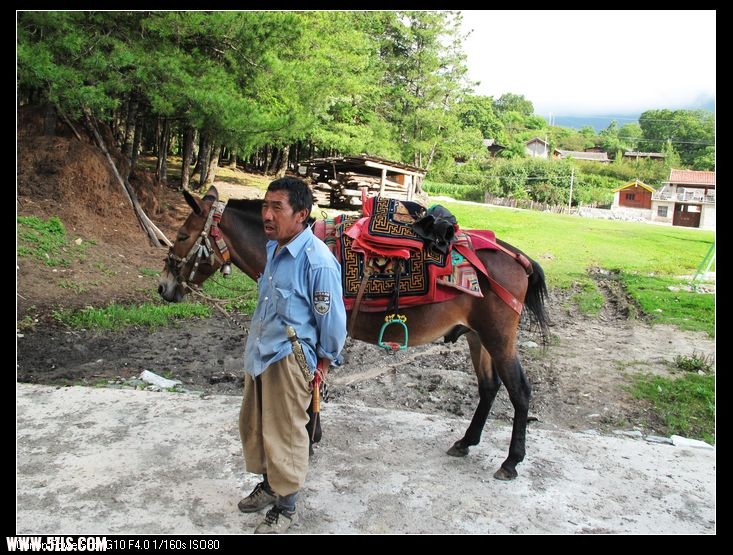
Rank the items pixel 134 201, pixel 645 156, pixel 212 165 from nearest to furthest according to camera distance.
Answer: pixel 134 201 < pixel 212 165 < pixel 645 156

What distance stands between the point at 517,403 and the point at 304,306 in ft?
6.27

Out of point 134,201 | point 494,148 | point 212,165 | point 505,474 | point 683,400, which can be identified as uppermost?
point 494,148

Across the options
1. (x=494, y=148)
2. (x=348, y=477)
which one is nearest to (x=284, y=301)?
(x=348, y=477)

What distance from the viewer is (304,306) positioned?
2.93 meters

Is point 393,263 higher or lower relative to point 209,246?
lower

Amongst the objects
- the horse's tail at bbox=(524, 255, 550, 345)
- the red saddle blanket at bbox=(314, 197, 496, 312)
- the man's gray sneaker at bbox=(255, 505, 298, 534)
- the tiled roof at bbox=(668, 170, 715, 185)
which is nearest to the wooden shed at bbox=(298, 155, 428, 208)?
the horse's tail at bbox=(524, 255, 550, 345)

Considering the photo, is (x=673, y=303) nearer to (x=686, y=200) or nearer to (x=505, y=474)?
(x=505, y=474)

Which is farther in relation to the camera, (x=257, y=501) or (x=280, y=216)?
(x=257, y=501)

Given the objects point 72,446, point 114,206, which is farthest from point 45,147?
point 72,446

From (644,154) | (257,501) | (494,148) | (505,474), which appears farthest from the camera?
(644,154)

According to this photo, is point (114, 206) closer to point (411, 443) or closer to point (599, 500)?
point (411, 443)

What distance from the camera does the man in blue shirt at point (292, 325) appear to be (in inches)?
114
